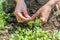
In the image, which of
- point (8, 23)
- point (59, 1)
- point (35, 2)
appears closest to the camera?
point (59, 1)

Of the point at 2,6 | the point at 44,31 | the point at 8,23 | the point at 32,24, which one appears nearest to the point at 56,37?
the point at 44,31

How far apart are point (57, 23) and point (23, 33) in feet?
1.80

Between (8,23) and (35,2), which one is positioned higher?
(35,2)

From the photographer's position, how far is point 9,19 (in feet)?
10.9

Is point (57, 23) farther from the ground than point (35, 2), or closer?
closer

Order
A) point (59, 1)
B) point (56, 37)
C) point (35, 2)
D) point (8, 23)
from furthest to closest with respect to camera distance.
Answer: point (35, 2) → point (8, 23) → point (59, 1) → point (56, 37)

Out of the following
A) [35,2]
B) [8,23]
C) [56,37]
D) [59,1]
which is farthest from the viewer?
[35,2]

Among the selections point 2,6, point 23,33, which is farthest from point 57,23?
point 2,6

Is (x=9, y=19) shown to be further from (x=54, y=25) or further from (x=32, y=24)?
(x=54, y=25)

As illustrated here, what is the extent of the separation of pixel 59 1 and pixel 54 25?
1.18 feet

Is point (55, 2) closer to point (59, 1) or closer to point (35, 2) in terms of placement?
point (59, 1)

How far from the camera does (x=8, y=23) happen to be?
3275mm

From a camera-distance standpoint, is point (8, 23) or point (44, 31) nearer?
point (44, 31)

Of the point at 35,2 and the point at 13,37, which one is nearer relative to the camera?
the point at 13,37
